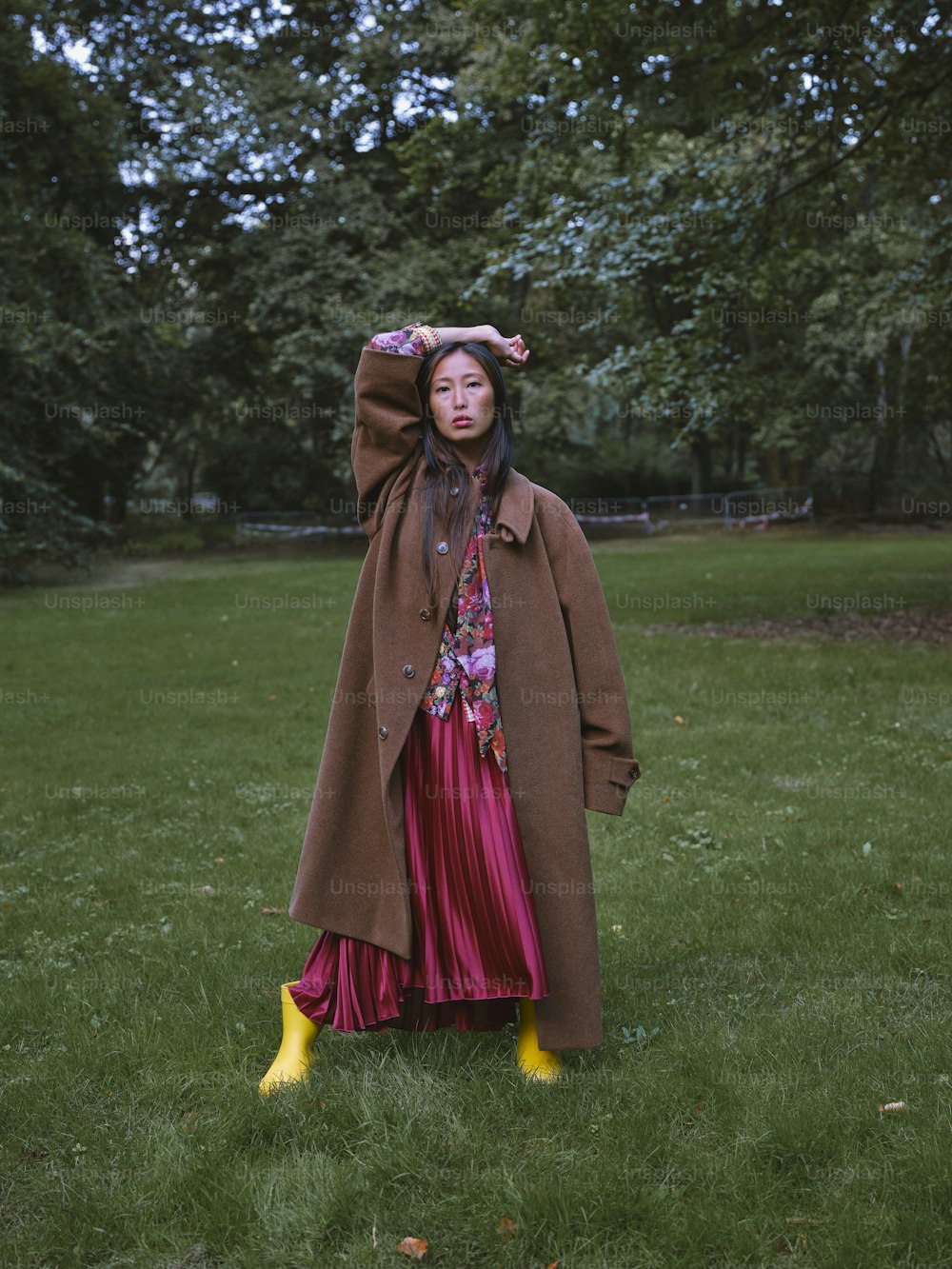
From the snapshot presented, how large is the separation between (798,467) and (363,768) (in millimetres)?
32236

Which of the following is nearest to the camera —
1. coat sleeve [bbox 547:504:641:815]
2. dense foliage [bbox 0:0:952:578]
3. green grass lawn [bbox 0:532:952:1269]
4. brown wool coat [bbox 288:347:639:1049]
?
green grass lawn [bbox 0:532:952:1269]

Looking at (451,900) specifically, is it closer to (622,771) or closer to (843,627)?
(622,771)

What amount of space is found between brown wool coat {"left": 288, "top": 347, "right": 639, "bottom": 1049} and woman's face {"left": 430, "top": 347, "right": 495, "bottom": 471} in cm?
8

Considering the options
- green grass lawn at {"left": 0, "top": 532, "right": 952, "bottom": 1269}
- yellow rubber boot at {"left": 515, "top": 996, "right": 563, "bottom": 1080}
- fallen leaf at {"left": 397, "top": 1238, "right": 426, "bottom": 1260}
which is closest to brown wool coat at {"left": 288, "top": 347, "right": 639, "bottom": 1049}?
yellow rubber boot at {"left": 515, "top": 996, "right": 563, "bottom": 1080}

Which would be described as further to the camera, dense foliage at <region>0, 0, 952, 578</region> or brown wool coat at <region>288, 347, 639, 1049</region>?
dense foliage at <region>0, 0, 952, 578</region>

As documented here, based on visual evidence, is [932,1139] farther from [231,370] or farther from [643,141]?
[231,370]

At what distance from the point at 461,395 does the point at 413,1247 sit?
7.32 ft

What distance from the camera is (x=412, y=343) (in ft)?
11.6

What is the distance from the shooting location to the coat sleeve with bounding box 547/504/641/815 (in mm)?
3500

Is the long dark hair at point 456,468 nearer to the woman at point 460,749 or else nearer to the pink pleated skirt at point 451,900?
the woman at point 460,749

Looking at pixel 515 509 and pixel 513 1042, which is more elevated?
pixel 515 509

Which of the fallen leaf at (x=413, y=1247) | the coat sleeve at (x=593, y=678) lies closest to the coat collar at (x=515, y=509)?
the coat sleeve at (x=593, y=678)

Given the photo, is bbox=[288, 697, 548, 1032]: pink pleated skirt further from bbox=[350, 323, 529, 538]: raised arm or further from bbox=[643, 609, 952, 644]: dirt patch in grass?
bbox=[643, 609, 952, 644]: dirt patch in grass

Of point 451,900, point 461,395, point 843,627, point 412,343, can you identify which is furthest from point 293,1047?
point 843,627
